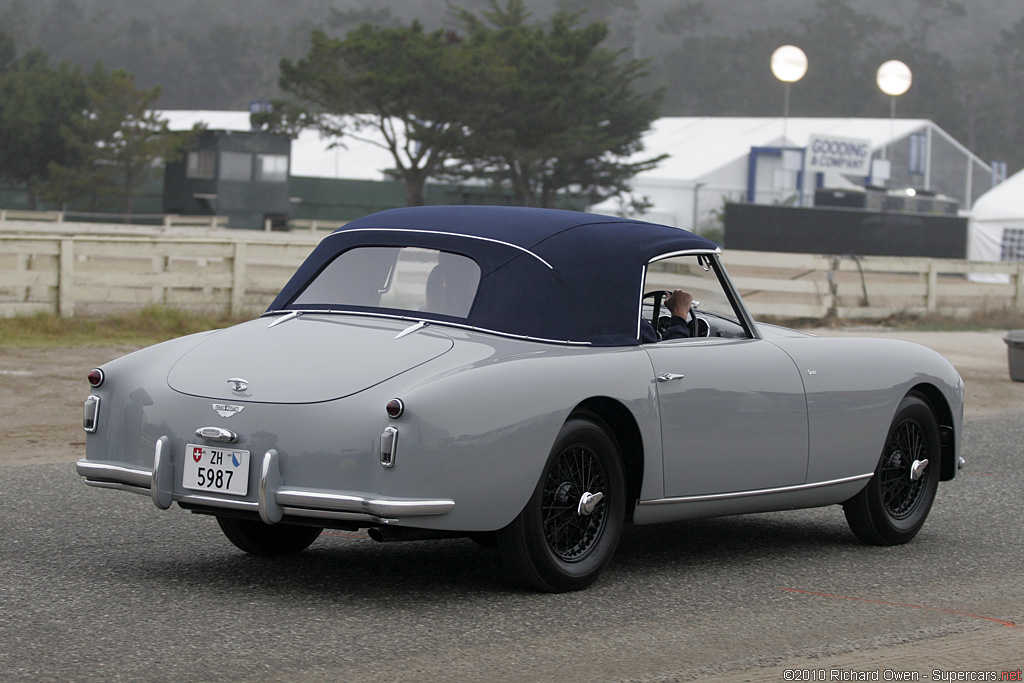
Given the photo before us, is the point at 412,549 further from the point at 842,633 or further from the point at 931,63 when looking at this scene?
the point at 931,63

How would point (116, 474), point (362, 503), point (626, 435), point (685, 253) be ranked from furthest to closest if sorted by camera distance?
point (685, 253), point (626, 435), point (116, 474), point (362, 503)

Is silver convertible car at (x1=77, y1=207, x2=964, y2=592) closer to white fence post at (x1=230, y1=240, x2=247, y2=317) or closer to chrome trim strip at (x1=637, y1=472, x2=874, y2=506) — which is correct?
chrome trim strip at (x1=637, y1=472, x2=874, y2=506)

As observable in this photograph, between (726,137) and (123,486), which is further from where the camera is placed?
(726,137)

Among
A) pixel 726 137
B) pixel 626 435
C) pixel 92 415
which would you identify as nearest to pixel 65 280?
pixel 92 415

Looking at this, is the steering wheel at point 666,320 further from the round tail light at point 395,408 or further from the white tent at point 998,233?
the white tent at point 998,233

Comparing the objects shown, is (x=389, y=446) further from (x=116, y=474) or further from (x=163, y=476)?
(x=116, y=474)

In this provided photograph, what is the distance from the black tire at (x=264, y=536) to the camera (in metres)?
5.88

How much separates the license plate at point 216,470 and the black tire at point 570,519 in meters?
0.97

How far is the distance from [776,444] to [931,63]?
479 ft

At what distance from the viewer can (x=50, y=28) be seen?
535 ft

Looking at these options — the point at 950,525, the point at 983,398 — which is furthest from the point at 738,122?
the point at 950,525

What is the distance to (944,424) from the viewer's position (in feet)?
23.1

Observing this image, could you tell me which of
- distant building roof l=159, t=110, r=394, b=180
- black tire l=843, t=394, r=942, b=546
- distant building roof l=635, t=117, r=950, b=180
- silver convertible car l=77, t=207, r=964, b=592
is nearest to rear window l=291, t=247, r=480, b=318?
silver convertible car l=77, t=207, r=964, b=592

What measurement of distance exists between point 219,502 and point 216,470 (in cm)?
12
